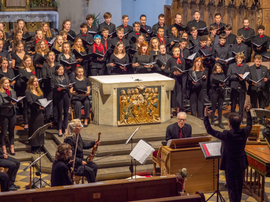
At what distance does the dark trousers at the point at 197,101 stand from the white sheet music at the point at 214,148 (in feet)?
11.5

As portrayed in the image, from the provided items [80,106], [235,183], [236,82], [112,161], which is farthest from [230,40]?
[235,183]

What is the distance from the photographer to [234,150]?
5.18 meters

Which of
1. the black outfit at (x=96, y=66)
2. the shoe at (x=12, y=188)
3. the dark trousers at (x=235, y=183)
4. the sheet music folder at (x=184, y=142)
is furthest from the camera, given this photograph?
the black outfit at (x=96, y=66)

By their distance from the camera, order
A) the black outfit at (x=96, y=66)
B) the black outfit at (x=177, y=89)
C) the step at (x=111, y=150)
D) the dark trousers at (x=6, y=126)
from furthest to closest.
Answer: the black outfit at (x=96, y=66) < the black outfit at (x=177, y=89) < the dark trousers at (x=6, y=126) < the step at (x=111, y=150)

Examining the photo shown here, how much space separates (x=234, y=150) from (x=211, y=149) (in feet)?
1.02

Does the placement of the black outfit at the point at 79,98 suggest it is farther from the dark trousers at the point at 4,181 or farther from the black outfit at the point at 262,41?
the black outfit at the point at 262,41

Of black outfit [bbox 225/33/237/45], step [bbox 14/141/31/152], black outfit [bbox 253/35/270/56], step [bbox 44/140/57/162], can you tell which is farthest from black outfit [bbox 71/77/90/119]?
black outfit [bbox 253/35/270/56]

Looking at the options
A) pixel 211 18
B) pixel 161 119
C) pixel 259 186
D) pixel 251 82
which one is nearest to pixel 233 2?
pixel 211 18

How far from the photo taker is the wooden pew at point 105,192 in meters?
4.39

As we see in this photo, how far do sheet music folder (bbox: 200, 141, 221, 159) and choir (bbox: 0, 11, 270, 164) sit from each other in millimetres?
3225

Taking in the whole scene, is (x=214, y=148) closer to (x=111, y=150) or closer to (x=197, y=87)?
(x=111, y=150)

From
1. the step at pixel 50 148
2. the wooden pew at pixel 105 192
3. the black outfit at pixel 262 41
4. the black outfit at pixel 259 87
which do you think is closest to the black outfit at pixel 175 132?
the wooden pew at pixel 105 192

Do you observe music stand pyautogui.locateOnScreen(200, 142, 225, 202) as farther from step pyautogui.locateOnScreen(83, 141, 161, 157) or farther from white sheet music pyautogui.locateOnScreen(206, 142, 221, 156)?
step pyautogui.locateOnScreen(83, 141, 161, 157)

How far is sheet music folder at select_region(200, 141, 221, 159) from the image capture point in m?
5.29
